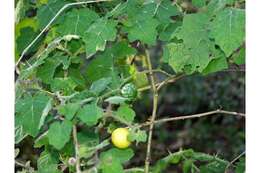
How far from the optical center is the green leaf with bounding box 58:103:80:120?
48.0 inches

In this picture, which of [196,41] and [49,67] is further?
[49,67]

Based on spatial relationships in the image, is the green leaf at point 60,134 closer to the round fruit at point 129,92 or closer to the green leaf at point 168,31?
the round fruit at point 129,92

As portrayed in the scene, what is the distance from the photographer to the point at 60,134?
122 cm

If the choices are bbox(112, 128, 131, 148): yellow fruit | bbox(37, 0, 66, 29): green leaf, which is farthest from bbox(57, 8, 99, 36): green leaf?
bbox(112, 128, 131, 148): yellow fruit

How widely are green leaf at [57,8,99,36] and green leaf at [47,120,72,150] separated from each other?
27 cm

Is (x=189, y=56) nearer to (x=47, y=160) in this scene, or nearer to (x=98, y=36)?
(x=98, y=36)

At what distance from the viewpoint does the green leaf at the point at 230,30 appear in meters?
1.23

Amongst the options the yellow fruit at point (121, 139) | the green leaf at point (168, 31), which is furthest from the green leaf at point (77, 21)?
the yellow fruit at point (121, 139)

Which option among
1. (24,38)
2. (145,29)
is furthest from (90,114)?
(24,38)

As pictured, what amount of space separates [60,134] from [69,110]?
1.9 inches

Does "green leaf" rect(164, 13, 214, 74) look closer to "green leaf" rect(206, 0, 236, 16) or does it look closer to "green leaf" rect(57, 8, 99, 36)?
"green leaf" rect(206, 0, 236, 16)

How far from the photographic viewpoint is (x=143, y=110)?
526 centimetres

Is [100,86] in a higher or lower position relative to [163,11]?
lower
